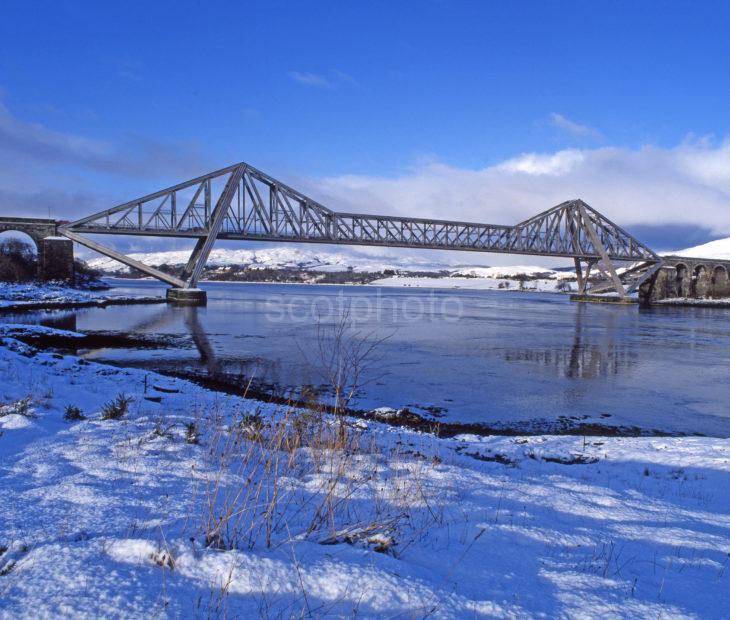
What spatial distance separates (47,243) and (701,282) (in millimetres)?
91201

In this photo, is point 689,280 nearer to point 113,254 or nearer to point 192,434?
point 113,254

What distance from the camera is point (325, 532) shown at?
2869 mm

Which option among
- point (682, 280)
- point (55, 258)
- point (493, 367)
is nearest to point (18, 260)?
point (55, 258)

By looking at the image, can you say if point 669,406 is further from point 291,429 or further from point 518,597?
point 518,597

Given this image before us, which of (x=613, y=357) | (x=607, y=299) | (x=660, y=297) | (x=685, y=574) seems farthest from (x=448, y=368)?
(x=660, y=297)

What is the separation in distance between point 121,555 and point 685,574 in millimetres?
2788

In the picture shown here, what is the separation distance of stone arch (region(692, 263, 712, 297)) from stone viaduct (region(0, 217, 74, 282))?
88777 mm

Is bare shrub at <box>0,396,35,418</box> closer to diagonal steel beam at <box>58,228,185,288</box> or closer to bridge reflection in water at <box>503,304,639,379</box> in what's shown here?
bridge reflection in water at <box>503,304,639,379</box>

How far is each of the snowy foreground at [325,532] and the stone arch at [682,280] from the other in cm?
8870

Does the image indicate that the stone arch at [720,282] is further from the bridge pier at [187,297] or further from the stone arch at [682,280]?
the bridge pier at [187,297]

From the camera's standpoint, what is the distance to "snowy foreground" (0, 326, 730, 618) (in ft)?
6.84

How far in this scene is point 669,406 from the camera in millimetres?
11500

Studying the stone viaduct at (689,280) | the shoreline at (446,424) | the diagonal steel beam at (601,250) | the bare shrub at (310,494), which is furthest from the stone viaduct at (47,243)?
the stone viaduct at (689,280)

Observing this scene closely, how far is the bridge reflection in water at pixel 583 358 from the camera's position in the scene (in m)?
16.0
